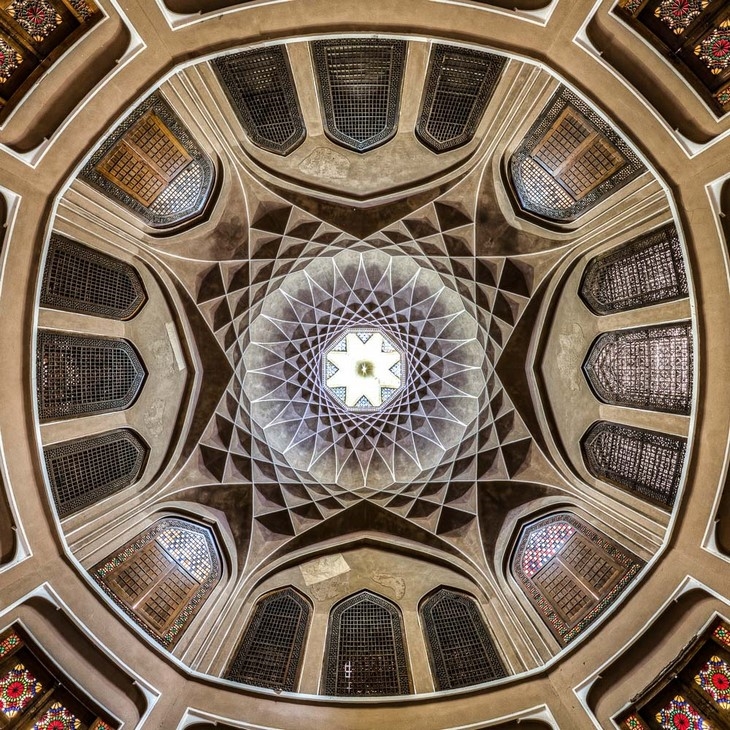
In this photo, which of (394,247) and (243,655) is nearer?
(243,655)

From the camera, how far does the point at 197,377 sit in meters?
13.0

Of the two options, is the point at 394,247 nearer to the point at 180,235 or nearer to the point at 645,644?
the point at 180,235

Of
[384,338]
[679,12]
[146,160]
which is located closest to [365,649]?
[384,338]

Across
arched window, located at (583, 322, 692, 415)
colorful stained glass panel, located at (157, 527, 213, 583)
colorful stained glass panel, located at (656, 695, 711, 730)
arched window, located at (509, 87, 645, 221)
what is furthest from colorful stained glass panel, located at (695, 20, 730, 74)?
colorful stained glass panel, located at (157, 527, 213, 583)

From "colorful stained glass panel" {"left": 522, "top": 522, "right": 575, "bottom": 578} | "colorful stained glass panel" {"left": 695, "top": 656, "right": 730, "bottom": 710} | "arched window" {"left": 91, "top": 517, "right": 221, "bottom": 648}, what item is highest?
"colorful stained glass panel" {"left": 522, "top": 522, "right": 575, "bottom": 578}

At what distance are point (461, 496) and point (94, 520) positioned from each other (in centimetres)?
924

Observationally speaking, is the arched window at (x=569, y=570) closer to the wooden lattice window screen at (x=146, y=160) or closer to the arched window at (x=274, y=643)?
the arched window at (x=274, y=643)

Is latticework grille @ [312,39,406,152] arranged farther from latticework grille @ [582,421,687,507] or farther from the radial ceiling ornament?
latticework grille @ [582,421,687,507]

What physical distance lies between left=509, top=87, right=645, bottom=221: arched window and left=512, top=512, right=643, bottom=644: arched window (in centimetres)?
730

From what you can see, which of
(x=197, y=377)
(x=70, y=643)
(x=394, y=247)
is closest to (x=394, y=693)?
(x=70, y=643)

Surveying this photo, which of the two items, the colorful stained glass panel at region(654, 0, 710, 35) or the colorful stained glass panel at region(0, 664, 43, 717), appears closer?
the colorful stained glass panel at region(654, 0, 710, 35)

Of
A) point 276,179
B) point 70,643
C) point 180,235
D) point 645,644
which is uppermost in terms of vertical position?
point 276,179

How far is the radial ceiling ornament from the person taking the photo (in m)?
14.1

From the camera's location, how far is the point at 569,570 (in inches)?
436
